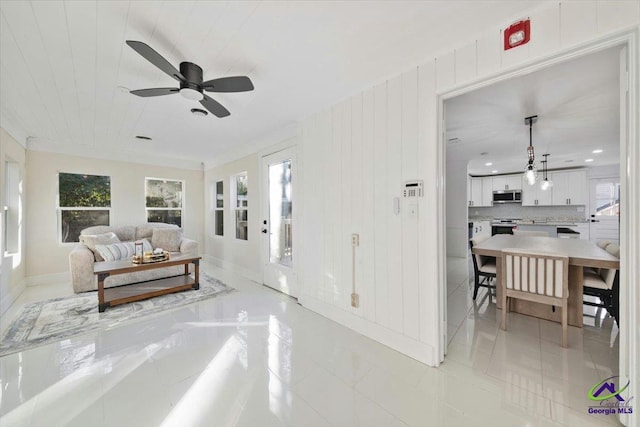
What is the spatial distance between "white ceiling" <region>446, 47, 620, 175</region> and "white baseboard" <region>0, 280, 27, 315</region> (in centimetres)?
591

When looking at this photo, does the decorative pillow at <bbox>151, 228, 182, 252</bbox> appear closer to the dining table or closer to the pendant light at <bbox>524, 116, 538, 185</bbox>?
the dining table

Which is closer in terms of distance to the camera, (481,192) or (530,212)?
(530,212)

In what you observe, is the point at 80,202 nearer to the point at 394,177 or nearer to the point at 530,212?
the point at 394,177

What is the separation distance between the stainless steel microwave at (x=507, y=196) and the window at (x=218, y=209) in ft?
26.5

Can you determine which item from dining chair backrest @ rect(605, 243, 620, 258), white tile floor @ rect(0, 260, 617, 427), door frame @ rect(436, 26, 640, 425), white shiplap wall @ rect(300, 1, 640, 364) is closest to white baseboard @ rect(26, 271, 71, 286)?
white tile floor @ rect(0, 260, 617, 427)

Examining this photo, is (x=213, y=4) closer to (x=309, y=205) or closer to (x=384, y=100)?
(x=384, y=100)

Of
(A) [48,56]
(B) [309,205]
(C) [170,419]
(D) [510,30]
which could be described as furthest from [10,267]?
(D) [510,30]

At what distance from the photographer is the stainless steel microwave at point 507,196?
737 cm

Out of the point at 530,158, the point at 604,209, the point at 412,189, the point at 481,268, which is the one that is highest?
the point at 530,158

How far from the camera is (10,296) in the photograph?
3.31 meters

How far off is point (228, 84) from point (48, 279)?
511cm

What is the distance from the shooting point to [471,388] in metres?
1.75

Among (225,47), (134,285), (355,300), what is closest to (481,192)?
(355,300)

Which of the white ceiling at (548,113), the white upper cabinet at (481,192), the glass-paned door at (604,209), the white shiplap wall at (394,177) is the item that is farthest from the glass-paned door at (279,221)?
the glass-paned door at (604,209)
